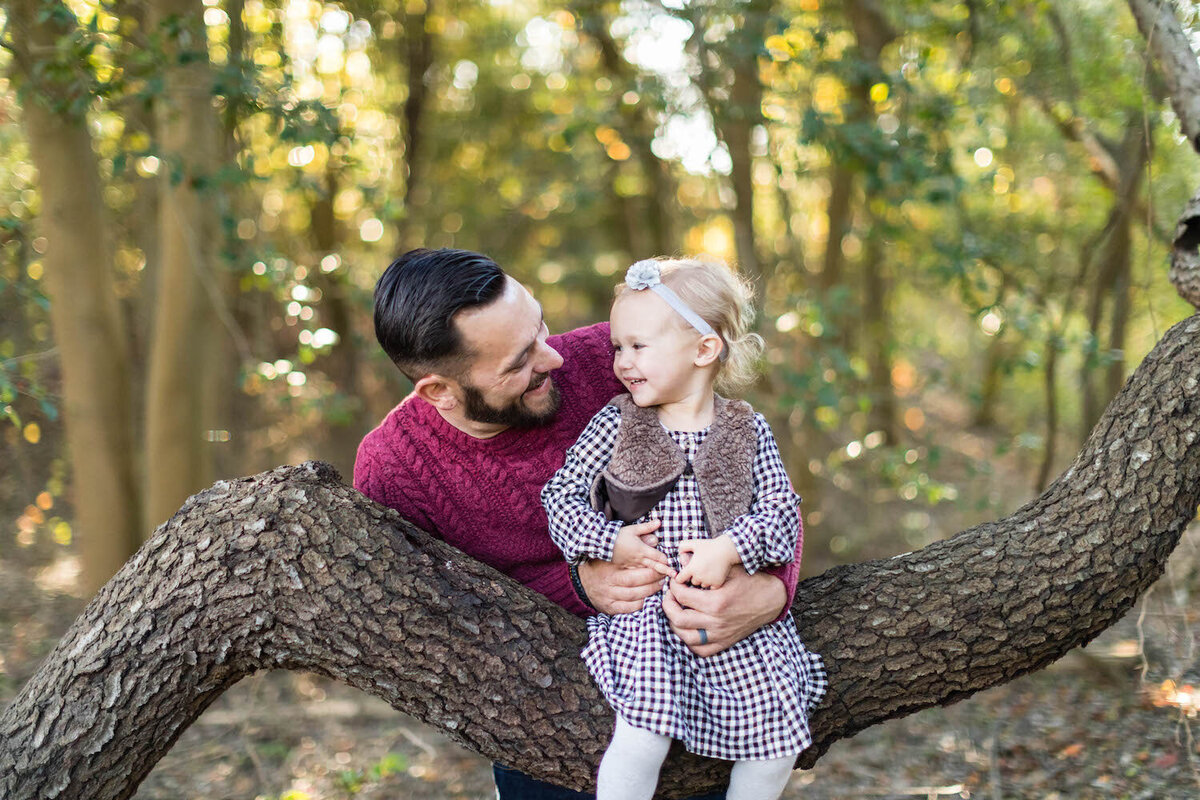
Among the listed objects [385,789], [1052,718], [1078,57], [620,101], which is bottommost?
[385,789]

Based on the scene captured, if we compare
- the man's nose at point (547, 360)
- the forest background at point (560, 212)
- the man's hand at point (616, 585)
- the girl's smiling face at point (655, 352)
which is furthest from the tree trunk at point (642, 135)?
the man's hand at point (616, 585)

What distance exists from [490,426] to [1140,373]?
5.38 ft

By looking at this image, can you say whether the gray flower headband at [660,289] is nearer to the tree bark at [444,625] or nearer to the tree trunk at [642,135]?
the tree bark at [444,625]

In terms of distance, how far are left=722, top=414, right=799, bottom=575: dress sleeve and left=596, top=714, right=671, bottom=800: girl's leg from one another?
0.43 meters

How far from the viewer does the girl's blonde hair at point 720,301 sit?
7.55ft

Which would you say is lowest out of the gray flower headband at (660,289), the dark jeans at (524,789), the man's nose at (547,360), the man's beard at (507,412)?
the dark jeans at (524,789)

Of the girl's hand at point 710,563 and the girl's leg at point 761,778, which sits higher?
the girl's hand at point 710,563

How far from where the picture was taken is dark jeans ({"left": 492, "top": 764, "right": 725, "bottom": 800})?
2.57m

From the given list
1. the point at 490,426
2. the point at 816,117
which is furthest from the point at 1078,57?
the point at 490,426

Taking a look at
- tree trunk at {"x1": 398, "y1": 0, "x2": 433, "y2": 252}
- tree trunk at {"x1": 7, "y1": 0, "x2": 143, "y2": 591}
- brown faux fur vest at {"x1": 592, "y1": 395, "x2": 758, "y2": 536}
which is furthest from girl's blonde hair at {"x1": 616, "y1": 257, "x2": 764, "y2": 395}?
tree trunk at {"x1": 398, "y1": 0, "x2": 433, "y2": 252}

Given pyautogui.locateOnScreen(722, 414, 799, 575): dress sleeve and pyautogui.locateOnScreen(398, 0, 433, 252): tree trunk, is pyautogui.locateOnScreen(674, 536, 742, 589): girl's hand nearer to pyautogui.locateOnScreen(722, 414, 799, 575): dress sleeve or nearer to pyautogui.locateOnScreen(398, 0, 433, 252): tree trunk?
pyautogui.locateOnScreen(722, 414, 799, 575): dress sleeve

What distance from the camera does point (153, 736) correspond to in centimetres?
223

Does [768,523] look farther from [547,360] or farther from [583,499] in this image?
[547,360]

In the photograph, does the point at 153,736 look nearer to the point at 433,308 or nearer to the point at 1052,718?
the point at 433,308
